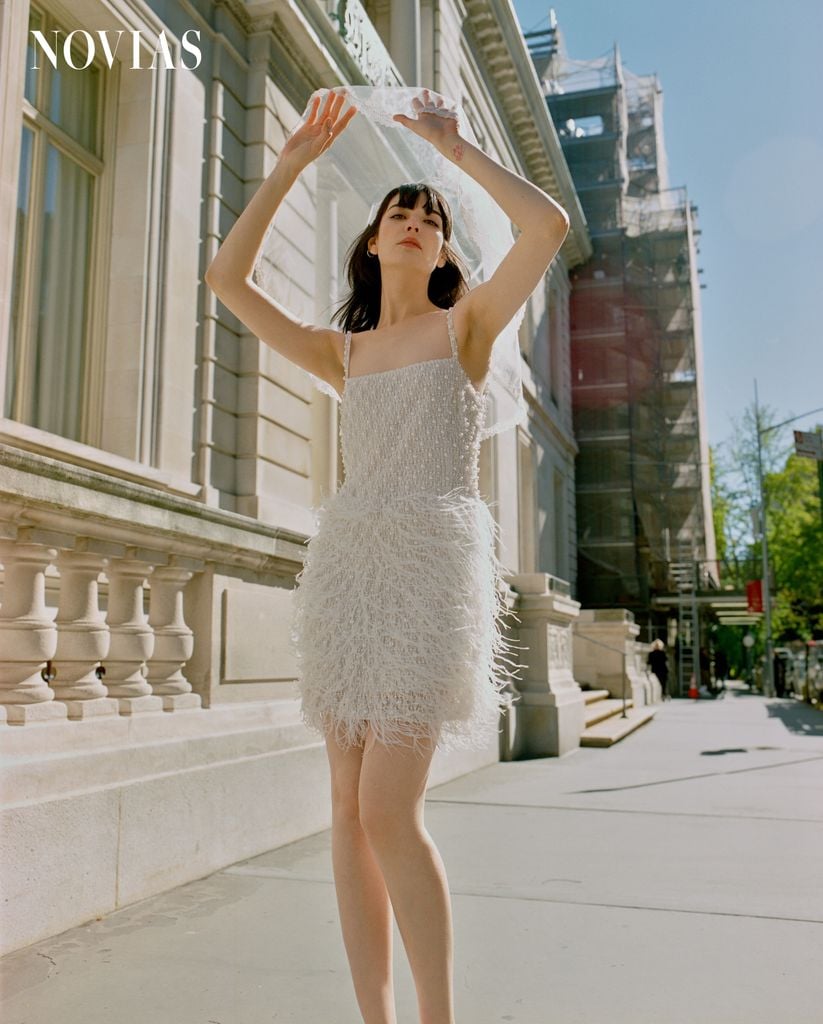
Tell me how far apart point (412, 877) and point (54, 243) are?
23.1ft

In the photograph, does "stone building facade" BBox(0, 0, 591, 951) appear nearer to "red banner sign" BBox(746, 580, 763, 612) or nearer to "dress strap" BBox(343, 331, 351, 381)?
"dress strap" BBox(343, 331, 351, 381)

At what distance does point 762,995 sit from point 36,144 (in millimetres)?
7360

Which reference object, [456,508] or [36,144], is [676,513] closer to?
[36,144]

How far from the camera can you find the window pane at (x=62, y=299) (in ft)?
24.7

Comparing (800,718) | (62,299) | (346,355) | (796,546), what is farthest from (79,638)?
(796,546)

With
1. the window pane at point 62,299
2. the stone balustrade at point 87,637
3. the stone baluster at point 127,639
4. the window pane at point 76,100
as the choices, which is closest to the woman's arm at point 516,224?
the stone balustrade at point 87,637

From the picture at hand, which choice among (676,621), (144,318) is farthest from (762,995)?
(676,621)

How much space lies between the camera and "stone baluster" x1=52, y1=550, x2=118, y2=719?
3799mm

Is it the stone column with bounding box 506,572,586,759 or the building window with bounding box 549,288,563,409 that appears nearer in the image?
the stone column with bounding box 506,572,586,759

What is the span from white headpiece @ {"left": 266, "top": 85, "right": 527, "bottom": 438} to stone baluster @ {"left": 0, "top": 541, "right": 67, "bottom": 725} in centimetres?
128

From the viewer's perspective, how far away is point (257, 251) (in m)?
2.53

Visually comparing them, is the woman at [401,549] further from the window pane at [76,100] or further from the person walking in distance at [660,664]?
the person walking in distance at [660,664]

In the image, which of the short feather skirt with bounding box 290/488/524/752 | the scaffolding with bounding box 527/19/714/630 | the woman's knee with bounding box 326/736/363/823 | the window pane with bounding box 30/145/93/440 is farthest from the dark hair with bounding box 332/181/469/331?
the scaffolding with bounding box 527/19/714/630

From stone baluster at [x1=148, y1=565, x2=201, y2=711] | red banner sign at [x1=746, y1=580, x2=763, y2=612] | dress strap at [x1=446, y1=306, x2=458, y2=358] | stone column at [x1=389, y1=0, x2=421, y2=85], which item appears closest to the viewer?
dress strap at [x1=446, y1=306, x2=458, y2=358]
